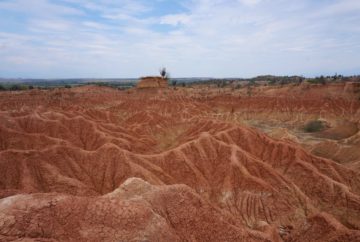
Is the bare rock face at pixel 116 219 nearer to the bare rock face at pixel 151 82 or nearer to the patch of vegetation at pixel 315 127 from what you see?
the patch of vegetation at pixel 315 127

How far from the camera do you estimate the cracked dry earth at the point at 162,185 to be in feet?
47.2

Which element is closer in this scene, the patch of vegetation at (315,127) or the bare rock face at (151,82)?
the patch of vegetation at (315,127)

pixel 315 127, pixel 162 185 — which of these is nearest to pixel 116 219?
pixel 162 185

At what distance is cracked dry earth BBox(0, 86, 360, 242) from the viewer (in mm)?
14375

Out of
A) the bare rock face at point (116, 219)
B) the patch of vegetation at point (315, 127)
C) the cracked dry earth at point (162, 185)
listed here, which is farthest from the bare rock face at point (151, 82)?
the bare rock face at point (116, 219)

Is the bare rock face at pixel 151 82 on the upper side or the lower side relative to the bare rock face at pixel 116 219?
upper

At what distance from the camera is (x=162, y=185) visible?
2334 cm

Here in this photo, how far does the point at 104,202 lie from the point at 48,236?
2.86 metres

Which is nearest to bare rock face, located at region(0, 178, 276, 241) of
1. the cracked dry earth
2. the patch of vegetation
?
the cracked dry earth

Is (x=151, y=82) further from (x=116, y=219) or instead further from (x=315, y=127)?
(x=116, y=219)

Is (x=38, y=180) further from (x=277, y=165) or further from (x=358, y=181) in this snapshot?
(x=358, y=181)

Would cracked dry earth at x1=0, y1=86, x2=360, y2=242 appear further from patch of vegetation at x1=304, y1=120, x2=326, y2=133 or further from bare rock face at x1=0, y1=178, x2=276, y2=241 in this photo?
patch of vegetation at x1=304, y1=120, x2=326, y2=133

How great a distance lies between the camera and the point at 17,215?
13.8m

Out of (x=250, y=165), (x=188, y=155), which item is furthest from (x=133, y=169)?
(x=250, y=165)
